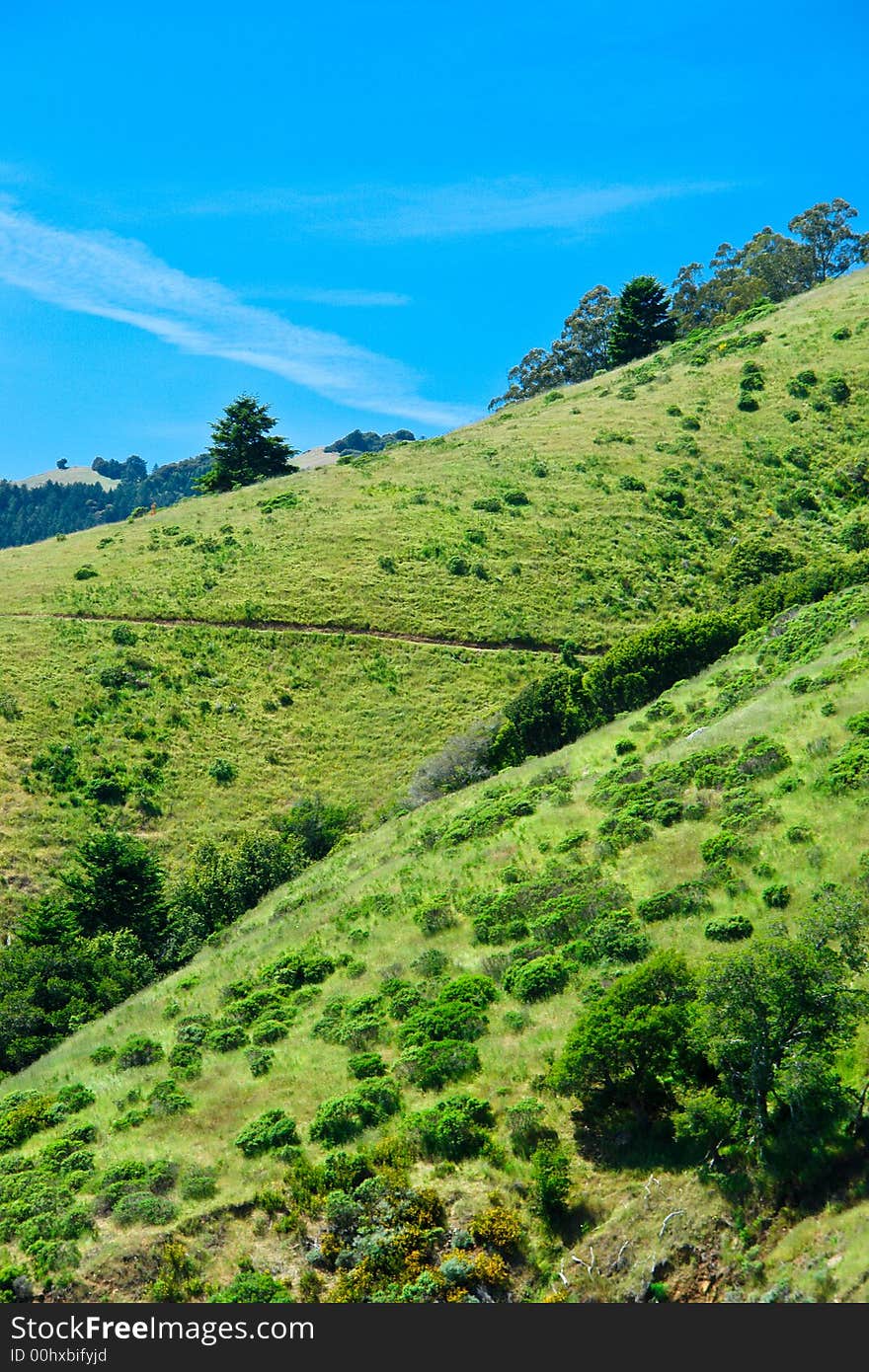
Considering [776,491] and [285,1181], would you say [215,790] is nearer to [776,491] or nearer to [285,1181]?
[285,1181]

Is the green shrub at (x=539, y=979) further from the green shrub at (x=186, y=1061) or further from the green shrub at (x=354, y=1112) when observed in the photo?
the green shrub at (x=186, y=1061)

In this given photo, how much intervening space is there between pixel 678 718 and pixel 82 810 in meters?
24.1

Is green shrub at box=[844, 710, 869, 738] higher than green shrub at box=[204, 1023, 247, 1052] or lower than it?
higher

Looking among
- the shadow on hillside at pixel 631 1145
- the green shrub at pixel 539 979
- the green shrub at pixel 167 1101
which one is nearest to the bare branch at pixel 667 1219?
the shadow on hillside at pixel 631 1145

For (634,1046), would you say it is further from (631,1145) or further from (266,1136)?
(266,1136)

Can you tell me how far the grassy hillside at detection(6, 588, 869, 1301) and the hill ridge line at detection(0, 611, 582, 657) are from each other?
21.5 metres

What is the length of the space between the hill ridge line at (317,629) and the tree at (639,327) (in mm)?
56755

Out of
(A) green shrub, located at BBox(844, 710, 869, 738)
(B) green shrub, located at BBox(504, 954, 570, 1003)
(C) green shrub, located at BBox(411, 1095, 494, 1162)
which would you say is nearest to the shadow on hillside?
(C) green shrub, located at BBox(411, 1095, 494, 1162)

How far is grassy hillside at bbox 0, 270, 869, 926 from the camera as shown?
48.1 meters

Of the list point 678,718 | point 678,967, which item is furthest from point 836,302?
point 678,967

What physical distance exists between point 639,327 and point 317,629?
60798 mm

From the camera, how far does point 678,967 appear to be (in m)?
19.0

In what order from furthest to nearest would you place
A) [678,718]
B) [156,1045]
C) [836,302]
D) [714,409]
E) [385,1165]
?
[836,302]
[714,409]
[678,718]
[156,1045]
[385,1165]

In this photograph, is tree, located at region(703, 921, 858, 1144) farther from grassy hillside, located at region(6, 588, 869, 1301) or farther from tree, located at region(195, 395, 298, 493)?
tree, located at region(195, 395, 298, 493)
